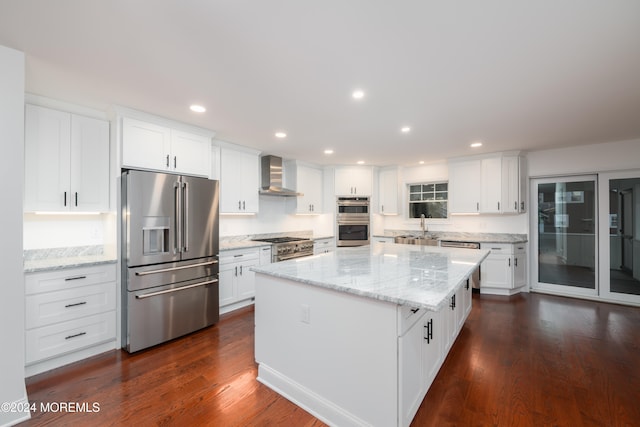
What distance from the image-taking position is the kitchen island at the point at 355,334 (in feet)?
5.07

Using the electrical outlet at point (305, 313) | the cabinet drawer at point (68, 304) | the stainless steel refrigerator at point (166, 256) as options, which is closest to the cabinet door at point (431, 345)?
the electrical outlet at point (305, 313)

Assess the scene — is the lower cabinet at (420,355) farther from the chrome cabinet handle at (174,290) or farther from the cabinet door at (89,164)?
the cabinet door at (89,164)

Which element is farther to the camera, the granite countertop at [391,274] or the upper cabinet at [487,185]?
the upper cabinet at [487,185]

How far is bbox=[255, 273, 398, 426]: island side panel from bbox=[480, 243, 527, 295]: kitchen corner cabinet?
12.8 feet

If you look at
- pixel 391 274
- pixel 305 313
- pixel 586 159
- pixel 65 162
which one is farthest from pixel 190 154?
pixel 586 159

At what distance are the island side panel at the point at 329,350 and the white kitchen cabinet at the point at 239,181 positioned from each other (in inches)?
86.4

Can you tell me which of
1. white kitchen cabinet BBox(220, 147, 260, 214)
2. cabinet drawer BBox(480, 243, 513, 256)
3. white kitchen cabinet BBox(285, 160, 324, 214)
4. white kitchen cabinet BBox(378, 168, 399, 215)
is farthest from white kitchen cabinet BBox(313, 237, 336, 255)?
cabinet drawer BBox(480, 243, 513, 256)

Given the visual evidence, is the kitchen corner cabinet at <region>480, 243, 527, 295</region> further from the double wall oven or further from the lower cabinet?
the lower cabinet

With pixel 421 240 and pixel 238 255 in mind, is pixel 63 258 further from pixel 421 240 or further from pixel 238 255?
pixel 421 240

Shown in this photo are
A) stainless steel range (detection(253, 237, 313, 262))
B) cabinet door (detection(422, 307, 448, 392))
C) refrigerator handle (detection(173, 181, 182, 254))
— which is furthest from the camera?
stainless steel range (detection(253, 237, 313, 262))

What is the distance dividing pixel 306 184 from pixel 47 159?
3.79m

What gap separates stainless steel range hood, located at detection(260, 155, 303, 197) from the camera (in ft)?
15.4

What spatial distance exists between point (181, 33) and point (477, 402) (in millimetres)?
3168

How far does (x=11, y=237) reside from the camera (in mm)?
1809
